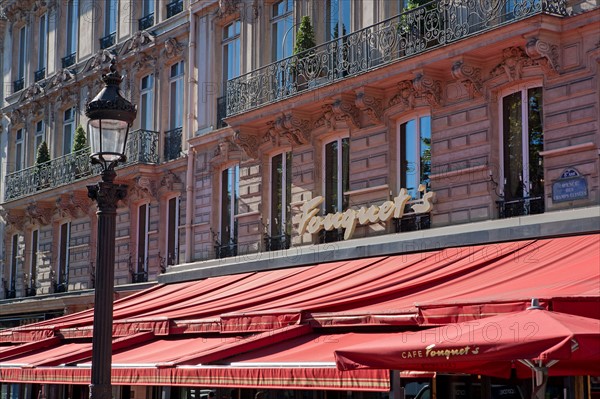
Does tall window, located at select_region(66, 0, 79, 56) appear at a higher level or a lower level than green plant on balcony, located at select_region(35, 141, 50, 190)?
higher

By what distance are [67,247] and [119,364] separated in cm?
1571

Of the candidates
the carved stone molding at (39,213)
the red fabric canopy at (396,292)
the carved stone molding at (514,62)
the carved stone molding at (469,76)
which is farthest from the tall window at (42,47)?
the carved stone molding at (514,62)

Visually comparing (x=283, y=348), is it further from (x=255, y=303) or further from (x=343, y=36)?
(x=343, y=36)

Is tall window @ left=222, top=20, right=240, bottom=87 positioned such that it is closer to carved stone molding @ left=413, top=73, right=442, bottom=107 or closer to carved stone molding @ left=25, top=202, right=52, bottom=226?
carved stone molding @ left=413, top=73, right=442, bottom=107

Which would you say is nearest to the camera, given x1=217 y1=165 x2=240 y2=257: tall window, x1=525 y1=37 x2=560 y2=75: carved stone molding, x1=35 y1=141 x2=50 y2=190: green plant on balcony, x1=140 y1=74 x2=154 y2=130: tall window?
x1=525 y1=37 x2=560 y2=75: carved stone molding

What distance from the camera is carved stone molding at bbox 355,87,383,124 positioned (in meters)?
17.3

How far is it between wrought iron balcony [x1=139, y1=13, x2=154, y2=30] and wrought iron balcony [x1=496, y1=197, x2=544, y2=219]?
12.7 metres

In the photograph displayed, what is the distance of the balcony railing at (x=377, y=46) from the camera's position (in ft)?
50.3

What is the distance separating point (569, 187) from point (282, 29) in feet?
27.4

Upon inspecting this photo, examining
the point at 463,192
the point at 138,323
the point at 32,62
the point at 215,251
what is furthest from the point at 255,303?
the point at 32,62

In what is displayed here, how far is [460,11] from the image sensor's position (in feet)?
52.0

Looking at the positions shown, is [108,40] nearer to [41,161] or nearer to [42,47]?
[41,161]

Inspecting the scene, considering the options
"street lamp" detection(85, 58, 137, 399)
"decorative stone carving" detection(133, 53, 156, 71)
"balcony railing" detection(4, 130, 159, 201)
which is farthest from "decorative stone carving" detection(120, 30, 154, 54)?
"street lamp" detection(85, 58, 137, 399)

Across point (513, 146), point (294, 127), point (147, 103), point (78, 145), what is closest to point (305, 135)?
point (294, 127)
